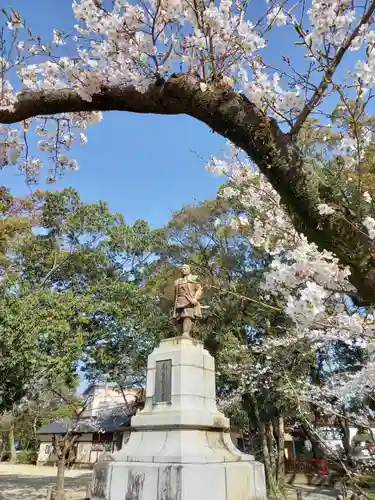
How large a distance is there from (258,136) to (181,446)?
557 centimetres

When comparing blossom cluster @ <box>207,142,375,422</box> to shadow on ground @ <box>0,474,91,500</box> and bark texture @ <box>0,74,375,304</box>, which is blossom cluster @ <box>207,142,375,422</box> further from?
shadow on ground @ <box>0,474,91,500</box>

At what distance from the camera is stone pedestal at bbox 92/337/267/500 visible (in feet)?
19.2

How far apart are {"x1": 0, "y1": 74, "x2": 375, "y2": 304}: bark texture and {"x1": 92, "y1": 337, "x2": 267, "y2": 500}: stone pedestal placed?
478 cm

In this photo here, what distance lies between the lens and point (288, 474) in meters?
21.4

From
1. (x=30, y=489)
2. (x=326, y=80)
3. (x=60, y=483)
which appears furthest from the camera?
(x=30, y=489)

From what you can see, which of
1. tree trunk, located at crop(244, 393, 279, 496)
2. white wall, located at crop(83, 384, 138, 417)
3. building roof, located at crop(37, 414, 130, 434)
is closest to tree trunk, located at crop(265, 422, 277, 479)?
tree trunk, located at crop(244, 393, 279, 496)

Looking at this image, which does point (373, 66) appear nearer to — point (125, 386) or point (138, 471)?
point (138, 471)

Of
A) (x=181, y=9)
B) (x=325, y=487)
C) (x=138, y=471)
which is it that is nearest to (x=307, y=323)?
(x=181, y=9)

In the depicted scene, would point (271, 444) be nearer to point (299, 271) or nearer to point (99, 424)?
point (99, 424)

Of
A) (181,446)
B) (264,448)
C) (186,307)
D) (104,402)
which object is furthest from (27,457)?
(181,446)

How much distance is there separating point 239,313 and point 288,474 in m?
11.6

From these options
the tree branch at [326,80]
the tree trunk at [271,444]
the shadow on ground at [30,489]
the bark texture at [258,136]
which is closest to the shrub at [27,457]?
the shadow on ground at [30,489]

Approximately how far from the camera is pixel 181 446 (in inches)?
248

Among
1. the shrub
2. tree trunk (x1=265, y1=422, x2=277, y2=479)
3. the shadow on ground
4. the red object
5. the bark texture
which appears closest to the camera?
the bark texture
